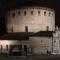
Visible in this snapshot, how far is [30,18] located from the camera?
43.4 meters

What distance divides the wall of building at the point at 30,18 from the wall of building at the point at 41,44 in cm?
609

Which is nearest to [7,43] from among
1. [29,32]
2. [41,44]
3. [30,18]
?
[41,44]

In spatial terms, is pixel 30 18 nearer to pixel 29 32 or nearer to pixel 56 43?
pixel 29 32

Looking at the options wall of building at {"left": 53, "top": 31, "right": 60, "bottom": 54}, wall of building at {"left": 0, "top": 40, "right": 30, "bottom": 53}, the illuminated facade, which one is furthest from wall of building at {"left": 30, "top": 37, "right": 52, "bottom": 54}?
wall of building at {"left": 0, "top": 40, "right": 30, "bottom": 53}

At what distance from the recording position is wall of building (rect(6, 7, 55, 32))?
4284 centimetres

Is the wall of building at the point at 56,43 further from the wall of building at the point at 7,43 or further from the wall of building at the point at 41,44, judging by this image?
the wall of building at the point at 7,43

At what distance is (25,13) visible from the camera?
142 feet

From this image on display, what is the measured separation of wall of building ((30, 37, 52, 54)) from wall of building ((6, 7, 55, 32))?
20.0 feet

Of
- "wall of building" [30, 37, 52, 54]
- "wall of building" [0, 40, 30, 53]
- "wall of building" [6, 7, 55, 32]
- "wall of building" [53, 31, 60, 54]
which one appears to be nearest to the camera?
"wall of building" [30, 37, 52, 54]

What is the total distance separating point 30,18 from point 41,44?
7036mm

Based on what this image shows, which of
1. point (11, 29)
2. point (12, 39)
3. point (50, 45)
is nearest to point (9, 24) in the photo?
point (11, 29)

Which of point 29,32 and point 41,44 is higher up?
point 29,32

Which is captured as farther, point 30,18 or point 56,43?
point 30,18

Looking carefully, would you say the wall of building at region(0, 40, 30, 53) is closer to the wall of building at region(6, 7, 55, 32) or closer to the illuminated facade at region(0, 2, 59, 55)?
the illuminated facade at region(0, 2, 59, 55)
